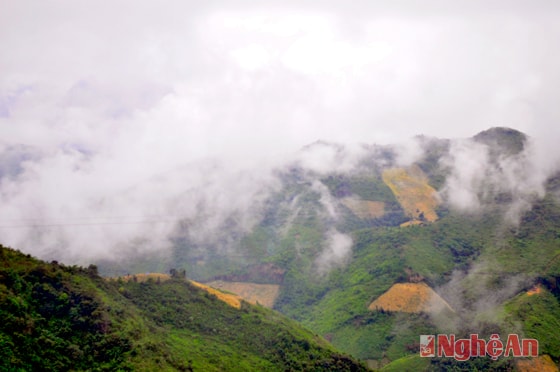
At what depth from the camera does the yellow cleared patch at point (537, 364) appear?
114 m

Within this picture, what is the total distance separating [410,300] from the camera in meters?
165

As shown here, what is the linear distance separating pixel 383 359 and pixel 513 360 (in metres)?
37.2

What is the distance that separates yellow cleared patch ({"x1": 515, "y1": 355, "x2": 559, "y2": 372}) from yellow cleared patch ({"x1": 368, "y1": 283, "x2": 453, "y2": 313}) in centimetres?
4055

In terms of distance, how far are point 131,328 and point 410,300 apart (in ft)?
343

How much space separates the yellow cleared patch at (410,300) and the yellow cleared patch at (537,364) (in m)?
40.5

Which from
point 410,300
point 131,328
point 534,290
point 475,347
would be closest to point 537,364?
point 475,347

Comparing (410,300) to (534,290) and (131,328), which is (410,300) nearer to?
(534,290)

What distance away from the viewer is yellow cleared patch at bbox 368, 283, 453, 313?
160 m

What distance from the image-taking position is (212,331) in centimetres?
11056

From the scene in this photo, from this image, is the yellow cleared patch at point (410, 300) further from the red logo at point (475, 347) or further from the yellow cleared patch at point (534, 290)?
the yellow cleared patch at point (534, 290)

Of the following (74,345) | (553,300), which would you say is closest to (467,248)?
(553,300)

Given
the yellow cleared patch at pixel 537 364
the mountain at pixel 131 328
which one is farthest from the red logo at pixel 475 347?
the mountain at pixel 131 328

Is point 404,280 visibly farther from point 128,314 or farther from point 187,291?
point 128,314

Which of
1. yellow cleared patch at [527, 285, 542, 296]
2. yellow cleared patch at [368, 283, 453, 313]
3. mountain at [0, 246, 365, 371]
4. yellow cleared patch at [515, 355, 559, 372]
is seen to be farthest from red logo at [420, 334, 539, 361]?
mountain at [0, 246, 365, 371]
